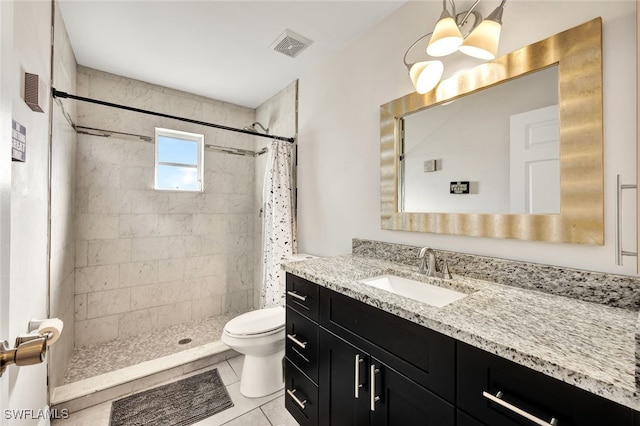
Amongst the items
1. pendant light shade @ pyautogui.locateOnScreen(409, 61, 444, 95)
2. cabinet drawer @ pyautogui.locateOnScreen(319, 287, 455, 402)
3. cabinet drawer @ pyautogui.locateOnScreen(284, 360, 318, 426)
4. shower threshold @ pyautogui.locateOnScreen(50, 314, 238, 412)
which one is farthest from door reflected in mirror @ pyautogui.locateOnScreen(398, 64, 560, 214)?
shower threshold @ pyautogui.locateOnScreen(50, 314, 238, 412)

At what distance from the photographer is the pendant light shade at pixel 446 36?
1.19 meters

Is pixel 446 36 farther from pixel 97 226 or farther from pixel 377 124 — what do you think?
pixel 97 226

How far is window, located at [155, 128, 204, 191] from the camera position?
274 cm

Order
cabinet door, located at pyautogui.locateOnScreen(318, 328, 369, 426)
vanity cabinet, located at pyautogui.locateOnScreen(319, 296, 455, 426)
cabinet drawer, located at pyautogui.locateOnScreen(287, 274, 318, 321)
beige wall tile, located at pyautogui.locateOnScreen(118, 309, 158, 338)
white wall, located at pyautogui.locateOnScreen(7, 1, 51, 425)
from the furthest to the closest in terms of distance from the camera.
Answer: beige wall tile, located at pyautogui.locateOnScreen(118, 309, 158, 338) < cabinet drawer, located at pyautogui.locateOnScreen(287, 274, 318, 321) < cabinet door, located at pyautogui.locateOnScreen(318, 328, 369, 426) < white wall, located at pyautogui.locateOnScreen(7, 1, 51, 425) < vanity cabinet, located at pyautogui.locateOnScreen(319, 296, 455, 426)

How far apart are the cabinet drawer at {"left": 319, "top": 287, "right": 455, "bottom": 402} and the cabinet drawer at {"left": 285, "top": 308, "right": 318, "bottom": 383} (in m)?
0.16

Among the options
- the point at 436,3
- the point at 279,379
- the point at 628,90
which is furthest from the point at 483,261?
the point at 279,379

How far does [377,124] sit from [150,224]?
235cm

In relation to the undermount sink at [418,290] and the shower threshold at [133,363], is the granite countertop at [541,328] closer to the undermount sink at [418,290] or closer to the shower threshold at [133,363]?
the undermount sink at [418,290]

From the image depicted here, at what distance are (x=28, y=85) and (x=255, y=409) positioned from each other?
79.6 inches

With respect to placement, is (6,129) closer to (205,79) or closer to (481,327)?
(481,327)

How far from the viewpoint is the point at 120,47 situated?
80.2 inches

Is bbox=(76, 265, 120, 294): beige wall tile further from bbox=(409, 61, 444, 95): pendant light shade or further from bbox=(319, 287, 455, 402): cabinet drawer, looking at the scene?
bbox=(409, 61, 444, 95): pendant light shade

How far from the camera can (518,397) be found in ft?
2.14

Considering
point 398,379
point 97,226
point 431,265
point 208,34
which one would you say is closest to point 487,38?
point 431,265
